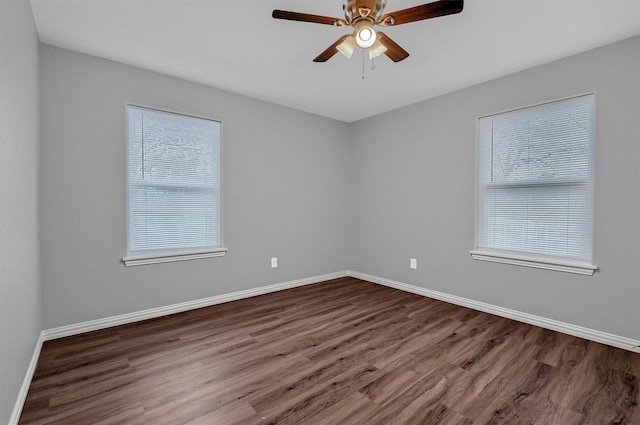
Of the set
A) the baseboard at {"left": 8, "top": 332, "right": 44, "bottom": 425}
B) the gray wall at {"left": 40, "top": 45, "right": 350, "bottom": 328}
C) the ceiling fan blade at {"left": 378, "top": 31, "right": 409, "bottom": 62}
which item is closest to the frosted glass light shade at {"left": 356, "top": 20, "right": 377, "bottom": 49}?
the ceiling fan blade at {"left": 378, "top": 31, "right": 409, "bottom": 62}

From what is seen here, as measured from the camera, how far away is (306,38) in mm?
2426

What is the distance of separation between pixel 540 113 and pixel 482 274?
5.72 feet

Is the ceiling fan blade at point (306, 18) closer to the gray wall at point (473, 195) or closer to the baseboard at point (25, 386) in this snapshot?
the gray wall at point (473, 195)

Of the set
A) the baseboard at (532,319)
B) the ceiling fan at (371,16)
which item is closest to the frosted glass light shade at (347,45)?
the ceiling fan at (371,16)

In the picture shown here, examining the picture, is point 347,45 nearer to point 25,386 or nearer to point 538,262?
point 538,262

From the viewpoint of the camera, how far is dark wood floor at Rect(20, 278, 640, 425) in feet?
5.47

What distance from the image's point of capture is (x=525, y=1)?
199cm

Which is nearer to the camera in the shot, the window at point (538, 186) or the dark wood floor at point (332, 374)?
the dark wood floor at point (332, 374)

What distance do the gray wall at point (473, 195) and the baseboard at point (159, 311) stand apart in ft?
4.59

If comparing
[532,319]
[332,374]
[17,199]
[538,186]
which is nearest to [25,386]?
[17,199]

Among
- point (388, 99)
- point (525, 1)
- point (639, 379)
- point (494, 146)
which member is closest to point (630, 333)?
point (639, 379)

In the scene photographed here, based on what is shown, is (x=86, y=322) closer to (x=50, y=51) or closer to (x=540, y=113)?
(x=50, y=51)

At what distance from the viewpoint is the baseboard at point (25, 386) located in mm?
1535

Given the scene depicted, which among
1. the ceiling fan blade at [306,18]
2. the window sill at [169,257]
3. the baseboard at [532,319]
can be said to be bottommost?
the baseboard at [532,319]
